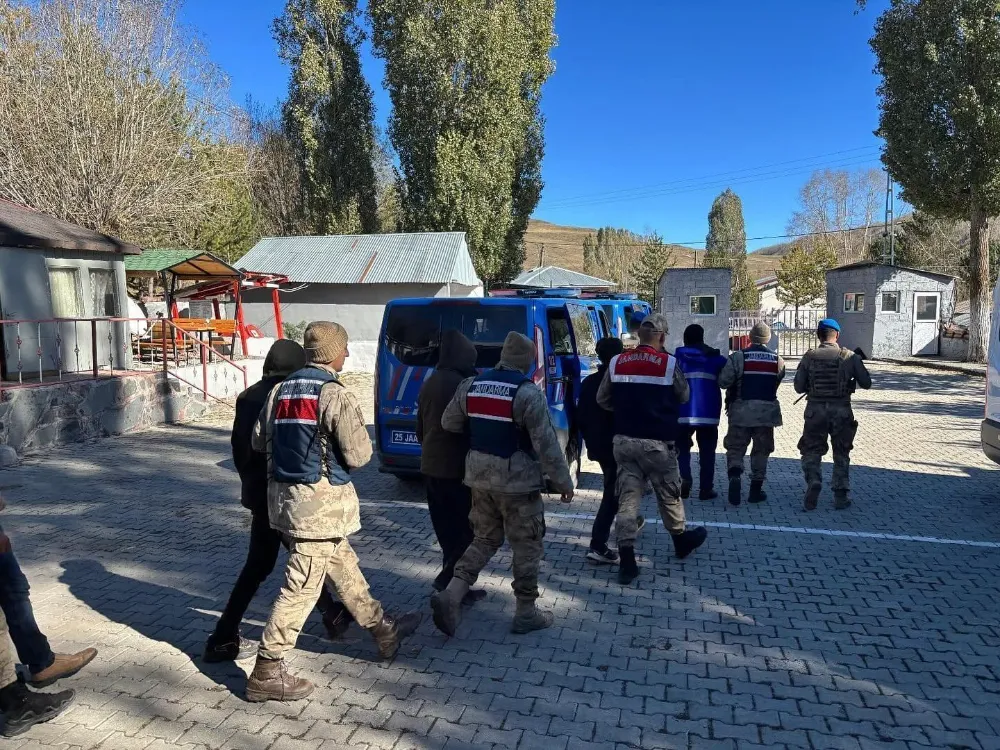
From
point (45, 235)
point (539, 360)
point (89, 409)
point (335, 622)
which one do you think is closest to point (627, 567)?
point (335, 622)

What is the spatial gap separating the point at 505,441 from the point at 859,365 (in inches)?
165

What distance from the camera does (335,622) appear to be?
3.98 m

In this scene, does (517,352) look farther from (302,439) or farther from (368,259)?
(368,259)

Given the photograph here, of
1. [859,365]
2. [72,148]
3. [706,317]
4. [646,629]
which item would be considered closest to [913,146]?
[706,317]

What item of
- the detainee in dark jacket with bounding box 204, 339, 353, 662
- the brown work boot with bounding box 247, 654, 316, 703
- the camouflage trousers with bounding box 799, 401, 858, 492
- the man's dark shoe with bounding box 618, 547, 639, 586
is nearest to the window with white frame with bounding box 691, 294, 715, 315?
the camouflage trousers with bounding box 799, 401, 858, 492

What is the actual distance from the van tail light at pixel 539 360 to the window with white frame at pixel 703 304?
13190 mm

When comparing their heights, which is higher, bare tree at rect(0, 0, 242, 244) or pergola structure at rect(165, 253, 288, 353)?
bare tree at rect(0, 0, 242, 244)

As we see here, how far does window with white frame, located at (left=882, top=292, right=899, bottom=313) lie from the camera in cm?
2341

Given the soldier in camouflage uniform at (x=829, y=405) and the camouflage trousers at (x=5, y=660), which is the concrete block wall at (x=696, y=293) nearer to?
the soldier in camouflage uniform at (x=829, y=405)

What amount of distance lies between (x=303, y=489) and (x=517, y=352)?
4.56 ft

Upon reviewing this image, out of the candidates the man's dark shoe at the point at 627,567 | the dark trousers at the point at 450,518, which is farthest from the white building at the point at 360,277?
the dark trousers at the point at 450,518

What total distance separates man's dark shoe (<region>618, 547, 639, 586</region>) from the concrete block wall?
1423cm

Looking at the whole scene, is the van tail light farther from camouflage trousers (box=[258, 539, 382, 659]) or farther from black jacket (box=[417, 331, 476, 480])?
camouflage trousers (box=[258, 539, 382, 659])

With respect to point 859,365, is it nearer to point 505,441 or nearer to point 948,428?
point 505,441
